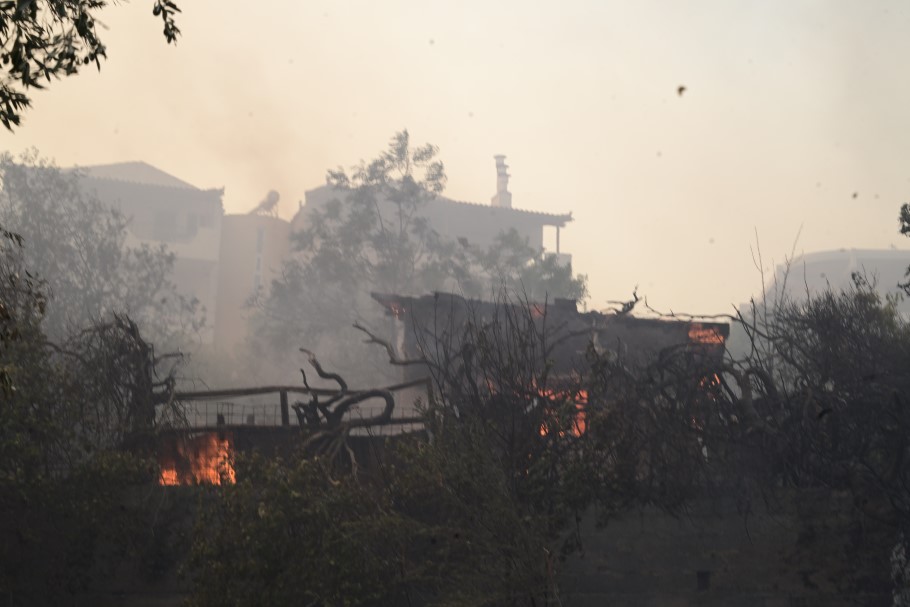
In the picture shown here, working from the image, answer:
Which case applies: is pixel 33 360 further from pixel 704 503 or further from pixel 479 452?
pixel 704 503

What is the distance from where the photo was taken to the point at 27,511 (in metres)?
11.8

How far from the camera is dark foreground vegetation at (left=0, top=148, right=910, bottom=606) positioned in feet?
34.7

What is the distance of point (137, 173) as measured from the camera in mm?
50781

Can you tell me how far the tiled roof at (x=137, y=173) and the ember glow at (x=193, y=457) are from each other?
120 feet

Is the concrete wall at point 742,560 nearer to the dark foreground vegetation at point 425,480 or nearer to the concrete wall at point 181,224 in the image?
the dark foreground vegetation at point 425,480

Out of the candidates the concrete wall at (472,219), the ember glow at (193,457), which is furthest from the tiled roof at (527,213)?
the ember glow at (193,457)

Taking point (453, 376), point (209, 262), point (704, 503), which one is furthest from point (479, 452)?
point (209, 262)

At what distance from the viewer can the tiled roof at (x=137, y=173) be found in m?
49.7

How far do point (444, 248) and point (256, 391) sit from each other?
25.5 metres

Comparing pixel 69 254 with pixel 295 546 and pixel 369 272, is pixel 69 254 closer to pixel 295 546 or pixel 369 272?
pixel 369 272

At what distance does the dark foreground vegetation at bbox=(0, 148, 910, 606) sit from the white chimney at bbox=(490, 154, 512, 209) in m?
37.4

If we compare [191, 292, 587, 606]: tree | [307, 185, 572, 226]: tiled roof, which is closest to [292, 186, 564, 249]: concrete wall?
[307, 185, 572, 226]: tiled roof

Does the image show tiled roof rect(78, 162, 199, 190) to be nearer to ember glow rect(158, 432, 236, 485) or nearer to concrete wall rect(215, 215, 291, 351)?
concrete wall rect(215, 215, 291, 351)

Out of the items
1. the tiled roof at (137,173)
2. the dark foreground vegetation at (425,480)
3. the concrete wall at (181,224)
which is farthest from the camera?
the tiled roof at (137,173)
